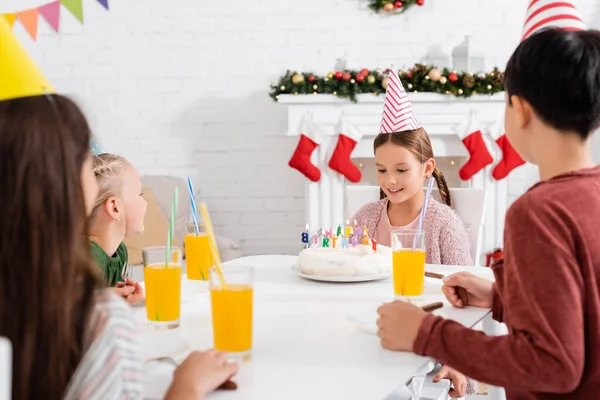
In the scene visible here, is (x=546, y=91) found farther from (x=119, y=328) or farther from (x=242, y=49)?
(x=242, y=49)

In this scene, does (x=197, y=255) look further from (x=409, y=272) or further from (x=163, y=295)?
(x=409, y=272)

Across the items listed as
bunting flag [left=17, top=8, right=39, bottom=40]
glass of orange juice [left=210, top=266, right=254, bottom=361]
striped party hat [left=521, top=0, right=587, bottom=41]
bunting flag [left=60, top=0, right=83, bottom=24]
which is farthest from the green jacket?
bunting flag [left=17, top=8, right=39, bottom=40]

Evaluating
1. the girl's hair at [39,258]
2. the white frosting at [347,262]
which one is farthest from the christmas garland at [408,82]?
the girl's hair at [39,258]

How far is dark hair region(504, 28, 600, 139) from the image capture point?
3.18ft

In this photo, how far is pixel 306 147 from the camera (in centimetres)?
375

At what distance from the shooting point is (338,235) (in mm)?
1703

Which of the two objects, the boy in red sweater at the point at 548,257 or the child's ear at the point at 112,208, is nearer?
the boy in red sweater at the point at 548,257

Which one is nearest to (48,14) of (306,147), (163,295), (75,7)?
(75,7)

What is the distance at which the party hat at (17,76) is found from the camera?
842 millimetres

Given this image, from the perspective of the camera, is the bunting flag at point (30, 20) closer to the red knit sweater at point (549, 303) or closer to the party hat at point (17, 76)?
the party hat at point (17, 76)

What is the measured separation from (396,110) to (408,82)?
4.52ft

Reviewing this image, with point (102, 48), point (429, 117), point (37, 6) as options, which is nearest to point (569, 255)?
point (429, 117)

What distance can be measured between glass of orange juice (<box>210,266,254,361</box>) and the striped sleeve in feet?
0.69

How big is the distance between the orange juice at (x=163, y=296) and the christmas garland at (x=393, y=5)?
308 cm
